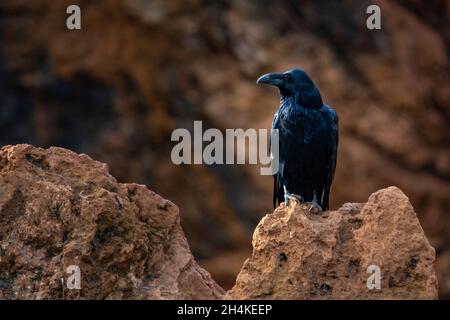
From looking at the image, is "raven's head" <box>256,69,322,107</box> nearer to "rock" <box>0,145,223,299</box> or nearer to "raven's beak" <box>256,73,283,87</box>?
"raven's beak" <box>256,73,283,87</box>

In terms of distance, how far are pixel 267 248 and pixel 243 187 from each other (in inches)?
400

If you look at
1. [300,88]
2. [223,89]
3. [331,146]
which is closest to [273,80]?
[300,88]

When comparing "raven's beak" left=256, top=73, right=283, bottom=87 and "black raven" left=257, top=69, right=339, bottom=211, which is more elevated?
"raven's beak" left=256, top=73, right=283, bottom=87

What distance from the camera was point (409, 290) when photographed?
611 centimetres

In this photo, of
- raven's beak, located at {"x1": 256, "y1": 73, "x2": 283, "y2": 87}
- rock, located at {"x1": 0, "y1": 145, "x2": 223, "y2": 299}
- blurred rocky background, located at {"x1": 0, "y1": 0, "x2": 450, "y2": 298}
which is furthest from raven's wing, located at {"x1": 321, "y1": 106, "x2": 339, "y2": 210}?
blurred rocky background, located at {"x1": 0, "y1": 0, "x2": 450, "y2": 298}

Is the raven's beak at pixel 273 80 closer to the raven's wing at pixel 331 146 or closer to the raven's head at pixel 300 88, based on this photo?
the raven's head at pixel 300 88

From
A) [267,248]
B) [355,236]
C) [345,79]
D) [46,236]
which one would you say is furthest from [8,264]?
[345,79]

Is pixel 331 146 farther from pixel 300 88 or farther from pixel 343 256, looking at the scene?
pixel 343 256

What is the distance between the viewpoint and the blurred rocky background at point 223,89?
15875mm

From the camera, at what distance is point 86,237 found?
6344 mm

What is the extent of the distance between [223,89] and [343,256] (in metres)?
10.2

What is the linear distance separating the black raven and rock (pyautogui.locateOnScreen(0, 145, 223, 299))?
234 centimetres

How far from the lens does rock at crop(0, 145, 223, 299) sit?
6.32 metres

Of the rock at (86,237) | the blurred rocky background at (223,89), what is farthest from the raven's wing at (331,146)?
the blurred rocky background at (223,89)
